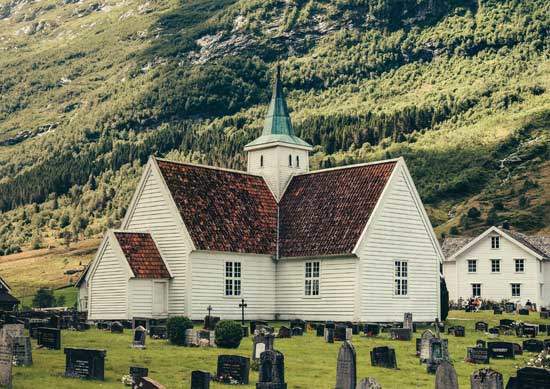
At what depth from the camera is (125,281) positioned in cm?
5434

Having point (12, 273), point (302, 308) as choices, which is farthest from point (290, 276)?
point (12, 273)

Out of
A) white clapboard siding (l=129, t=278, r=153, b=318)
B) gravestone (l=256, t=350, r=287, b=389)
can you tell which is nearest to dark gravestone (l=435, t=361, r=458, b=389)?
gravestone (l=256, t=350, r=287, b=389)

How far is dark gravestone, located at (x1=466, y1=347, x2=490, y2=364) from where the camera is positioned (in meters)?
38.3

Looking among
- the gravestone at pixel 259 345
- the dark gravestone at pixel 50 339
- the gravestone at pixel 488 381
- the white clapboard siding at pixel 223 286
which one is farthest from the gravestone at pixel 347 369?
the white clapboard siding at pixel 223 286

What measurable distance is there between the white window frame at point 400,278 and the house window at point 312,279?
406 cm

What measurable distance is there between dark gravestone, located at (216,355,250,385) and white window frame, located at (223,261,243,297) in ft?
86.4

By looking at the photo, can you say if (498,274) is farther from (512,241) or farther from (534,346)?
(534,346)

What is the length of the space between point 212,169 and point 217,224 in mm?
4590

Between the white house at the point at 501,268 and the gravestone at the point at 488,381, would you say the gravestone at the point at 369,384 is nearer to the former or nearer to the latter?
the gravestone at the point at 488,381

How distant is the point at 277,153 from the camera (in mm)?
65938

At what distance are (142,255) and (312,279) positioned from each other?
30.3ft

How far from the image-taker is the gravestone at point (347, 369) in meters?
28.8

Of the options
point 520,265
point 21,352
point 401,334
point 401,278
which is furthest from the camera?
point 520,265

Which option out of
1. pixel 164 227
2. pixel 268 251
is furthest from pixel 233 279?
pixel 164 227
